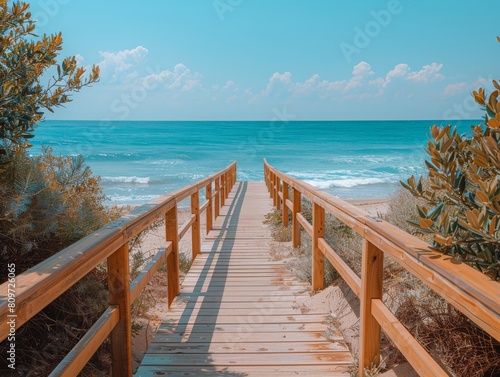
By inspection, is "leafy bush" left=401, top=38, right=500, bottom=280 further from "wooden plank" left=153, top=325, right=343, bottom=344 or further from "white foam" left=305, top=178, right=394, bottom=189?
"white foam" left=305, top=178, right=394, bottom=189

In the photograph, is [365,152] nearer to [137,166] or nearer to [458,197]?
[137,166]

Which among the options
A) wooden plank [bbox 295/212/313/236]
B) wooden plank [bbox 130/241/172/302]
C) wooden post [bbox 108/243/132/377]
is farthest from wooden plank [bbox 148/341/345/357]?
wooden plank [bbox 295/212/313/236]

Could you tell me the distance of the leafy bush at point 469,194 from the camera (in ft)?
4.96

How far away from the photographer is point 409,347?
6.01 feet

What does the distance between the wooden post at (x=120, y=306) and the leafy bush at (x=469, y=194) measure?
1.46 metres

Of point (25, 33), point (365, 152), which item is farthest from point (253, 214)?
point (365, 152)

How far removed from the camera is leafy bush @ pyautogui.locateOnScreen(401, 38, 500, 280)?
151cm

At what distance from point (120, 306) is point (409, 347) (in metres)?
1.43

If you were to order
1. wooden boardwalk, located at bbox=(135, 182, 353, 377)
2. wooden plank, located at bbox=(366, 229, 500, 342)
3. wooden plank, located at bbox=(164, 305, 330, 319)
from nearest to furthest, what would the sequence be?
wooden plank, located at bbox=(366, 229, 500, 342), wooden boardwalk, located at bbox=(135, 182, 353, 377), wooden plank, located at bbox=(164, 305, 330, 319)

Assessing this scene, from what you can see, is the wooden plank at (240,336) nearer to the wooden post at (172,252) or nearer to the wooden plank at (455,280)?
the wooden post at (172,252)

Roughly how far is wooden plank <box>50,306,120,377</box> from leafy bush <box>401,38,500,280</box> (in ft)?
4.69

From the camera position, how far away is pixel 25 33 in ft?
9.41

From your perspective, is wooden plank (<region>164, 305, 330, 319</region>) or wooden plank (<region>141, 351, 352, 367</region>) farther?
wooden plank (<region>164, 305, 330, 319</region>)

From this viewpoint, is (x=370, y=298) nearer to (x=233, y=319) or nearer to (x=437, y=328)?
(x=437, y=328)
